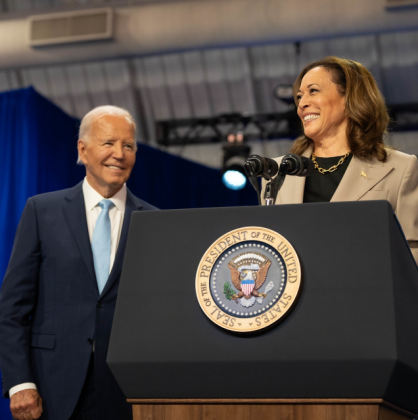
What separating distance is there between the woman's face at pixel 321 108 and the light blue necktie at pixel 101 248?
0.77 m

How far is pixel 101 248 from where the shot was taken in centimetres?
230

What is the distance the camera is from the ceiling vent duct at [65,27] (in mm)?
6324

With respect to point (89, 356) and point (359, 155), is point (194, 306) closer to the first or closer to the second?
point (359, 155)

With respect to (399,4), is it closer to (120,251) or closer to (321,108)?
(321,108)

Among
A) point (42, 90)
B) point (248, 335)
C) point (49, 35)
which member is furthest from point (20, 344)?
point (42, 90)

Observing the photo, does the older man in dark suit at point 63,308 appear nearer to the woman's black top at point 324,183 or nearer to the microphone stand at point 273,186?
the woman's black top at point 324,183

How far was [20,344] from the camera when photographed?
2.16m

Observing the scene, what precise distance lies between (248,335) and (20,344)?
1.15m

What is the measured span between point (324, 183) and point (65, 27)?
5.09m

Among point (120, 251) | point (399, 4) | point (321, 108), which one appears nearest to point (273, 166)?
point (321, 108)

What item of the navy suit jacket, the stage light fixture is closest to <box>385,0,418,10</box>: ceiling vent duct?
the stage light fixture

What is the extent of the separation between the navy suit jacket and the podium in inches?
33.7

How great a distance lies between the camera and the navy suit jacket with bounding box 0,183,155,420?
214 cm

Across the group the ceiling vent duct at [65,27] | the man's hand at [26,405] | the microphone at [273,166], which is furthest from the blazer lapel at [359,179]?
the ceiling vent duct at [65,27]
